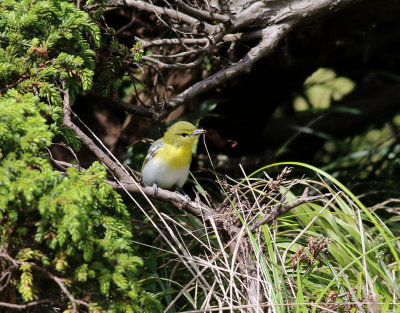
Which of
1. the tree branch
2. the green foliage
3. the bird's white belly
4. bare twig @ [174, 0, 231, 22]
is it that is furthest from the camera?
the bird's white belly

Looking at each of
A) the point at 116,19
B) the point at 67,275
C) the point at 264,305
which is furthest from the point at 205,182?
the point at 67,275

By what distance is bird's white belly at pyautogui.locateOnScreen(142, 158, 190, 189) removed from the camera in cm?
345

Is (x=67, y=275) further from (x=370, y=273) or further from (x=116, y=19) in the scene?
(x=116, y=19)

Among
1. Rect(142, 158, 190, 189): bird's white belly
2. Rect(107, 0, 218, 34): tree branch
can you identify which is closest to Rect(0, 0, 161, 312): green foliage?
Rect(107, 0, 218, 34): tree branch

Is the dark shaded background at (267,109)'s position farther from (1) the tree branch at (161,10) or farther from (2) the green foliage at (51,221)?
(2) the green foliage at (51,221)

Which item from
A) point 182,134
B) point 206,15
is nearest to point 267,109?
point 182,134

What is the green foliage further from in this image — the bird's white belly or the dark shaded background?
the dark shaded background

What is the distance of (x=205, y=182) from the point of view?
14.0ft

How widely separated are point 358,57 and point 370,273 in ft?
12.4

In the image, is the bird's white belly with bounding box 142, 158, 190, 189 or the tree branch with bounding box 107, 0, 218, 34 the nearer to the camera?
the tree branch with bounding box 107, 0, 218, 34

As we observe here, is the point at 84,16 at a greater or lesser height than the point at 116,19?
greater

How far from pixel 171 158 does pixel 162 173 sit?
109mm

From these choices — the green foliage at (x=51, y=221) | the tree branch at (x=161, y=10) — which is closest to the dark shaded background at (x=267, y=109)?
the tree branch at (x=161, y=10)

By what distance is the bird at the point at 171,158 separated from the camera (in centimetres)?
346
